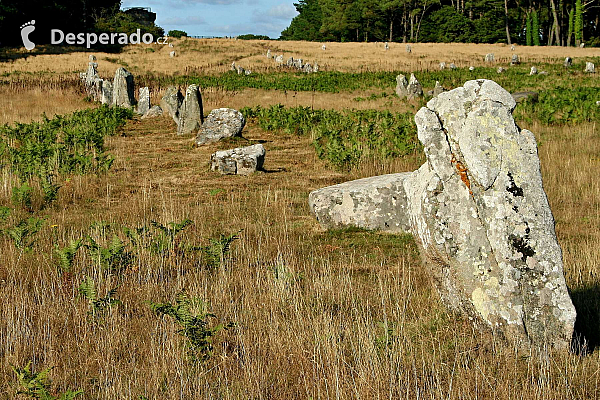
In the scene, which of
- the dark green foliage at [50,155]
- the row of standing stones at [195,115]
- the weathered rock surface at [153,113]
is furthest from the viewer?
the weathered rock surface at [153,113]

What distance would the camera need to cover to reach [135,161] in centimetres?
1425

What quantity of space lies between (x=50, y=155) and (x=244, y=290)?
8.77 m

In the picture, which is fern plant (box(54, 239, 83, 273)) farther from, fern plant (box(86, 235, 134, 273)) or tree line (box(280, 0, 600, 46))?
tree line (box(280, 0, 600, 46))

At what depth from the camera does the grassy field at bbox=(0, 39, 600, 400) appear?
3.88 m

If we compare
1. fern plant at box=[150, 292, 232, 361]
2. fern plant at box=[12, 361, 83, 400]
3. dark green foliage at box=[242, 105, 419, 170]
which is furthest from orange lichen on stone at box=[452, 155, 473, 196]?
dark green foliage at box=[242, 105, 419, 170]

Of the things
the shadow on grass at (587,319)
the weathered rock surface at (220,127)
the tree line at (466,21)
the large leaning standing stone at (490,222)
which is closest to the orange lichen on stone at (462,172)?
the large leaning standing stone at (490,222)

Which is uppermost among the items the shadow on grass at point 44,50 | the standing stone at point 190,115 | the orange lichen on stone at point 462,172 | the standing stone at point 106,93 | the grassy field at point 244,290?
the shadow on grass at point 44,50

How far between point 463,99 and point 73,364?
147 inches

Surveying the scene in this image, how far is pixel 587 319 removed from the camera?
4.70 m

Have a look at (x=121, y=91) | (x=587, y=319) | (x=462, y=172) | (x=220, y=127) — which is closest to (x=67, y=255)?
(x=462, y=172)

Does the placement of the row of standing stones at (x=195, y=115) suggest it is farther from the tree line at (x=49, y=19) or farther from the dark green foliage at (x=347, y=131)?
the tree line at (x=49, y=19)

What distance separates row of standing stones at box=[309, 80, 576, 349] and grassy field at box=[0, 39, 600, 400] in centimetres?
23

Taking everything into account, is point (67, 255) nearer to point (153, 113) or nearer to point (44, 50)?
point (153, 113)

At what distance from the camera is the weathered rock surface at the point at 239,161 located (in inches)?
497
